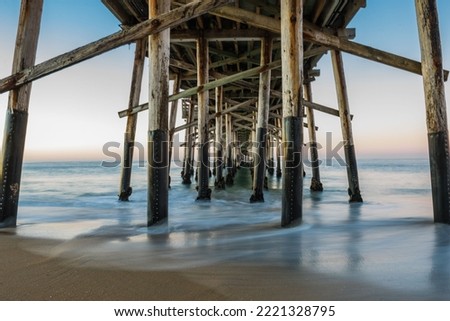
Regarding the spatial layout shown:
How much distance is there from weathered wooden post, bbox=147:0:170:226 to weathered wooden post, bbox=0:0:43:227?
1197mm

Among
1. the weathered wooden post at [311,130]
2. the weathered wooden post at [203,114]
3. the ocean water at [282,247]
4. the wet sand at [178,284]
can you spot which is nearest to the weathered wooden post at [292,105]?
the ocean water at [282,247]

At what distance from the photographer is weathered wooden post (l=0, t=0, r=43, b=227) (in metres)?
3.08

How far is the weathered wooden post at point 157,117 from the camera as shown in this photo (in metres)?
3.18

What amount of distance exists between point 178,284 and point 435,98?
2978 mm

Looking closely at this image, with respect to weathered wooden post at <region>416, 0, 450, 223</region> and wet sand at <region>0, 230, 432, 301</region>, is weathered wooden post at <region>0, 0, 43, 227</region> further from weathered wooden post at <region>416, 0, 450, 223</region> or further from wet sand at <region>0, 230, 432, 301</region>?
weathered wooden post at <region>416, 0, 450, 223</region>

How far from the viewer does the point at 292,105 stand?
3035mm

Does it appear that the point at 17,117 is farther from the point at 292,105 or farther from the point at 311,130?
the point at 311,130

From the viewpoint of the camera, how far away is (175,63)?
686 centimetres

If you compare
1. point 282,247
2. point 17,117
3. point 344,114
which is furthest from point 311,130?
point 17,117

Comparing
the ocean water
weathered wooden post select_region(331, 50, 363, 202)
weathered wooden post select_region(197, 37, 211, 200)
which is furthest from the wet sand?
weathered wooden post select_region(197, 37, 211, 200)
